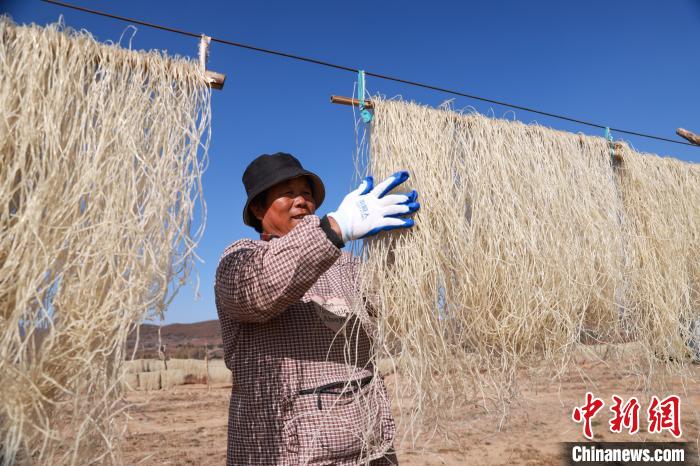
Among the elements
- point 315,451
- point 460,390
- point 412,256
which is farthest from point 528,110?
point 315,451

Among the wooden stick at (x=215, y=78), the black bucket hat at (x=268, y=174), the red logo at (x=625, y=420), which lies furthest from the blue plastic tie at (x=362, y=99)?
the red logo at (x=625, y=420)

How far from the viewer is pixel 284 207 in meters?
1.46

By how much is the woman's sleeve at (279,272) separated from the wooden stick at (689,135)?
291 centimetres

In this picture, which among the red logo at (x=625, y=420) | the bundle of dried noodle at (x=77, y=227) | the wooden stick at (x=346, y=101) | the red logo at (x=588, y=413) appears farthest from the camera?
the red logo at (x=625, y=420)

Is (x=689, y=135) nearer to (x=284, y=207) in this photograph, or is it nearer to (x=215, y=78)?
(x=284, y=207)

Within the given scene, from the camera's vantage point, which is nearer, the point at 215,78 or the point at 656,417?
the point at 215,78

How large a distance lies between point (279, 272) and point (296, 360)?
0.32m

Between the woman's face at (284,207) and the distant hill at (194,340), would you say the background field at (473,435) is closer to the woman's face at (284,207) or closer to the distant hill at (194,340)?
the woman's face at (284,207)

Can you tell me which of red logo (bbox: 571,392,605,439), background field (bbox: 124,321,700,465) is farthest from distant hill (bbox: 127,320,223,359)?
red logo (bbox: 571,392,605,439)

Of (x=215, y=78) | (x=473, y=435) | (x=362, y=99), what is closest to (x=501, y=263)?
(x=362, y=99)

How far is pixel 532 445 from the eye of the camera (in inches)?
175

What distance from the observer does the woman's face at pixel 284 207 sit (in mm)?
1458

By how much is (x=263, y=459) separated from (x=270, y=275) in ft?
1.70

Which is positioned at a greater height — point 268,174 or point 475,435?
point 268,174
